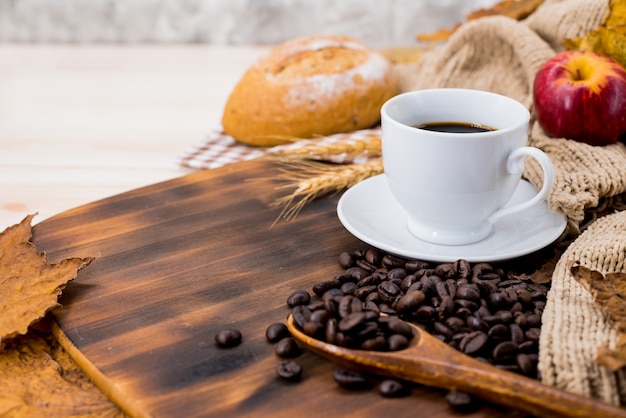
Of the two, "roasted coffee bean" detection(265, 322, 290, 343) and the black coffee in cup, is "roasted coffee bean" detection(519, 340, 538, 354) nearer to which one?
"roasted coffee bean" detection(265, 322, 290, 343)

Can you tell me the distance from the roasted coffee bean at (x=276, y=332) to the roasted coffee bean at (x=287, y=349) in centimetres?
2

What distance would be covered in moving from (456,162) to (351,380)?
1.68ft

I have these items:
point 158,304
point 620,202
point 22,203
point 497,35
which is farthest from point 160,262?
point 497,35

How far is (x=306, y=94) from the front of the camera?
7.63ft

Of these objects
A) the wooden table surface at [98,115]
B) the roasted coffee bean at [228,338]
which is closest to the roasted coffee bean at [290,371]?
the roasted coffee bean at [228,338]

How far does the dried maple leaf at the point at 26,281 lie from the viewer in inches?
51.6

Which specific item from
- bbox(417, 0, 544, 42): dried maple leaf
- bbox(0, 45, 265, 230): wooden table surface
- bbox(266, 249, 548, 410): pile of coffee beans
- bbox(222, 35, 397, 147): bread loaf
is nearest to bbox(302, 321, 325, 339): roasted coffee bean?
bbox(266, 249, 548, 410): pile of coffee beans

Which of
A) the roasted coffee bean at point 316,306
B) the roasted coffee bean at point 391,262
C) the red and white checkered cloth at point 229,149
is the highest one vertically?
the roasted coffee bean at point 316,306

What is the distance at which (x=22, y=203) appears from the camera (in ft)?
6.56

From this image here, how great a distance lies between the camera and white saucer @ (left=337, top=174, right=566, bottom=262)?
1490 millimetres

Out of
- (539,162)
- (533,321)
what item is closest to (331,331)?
(533,321)

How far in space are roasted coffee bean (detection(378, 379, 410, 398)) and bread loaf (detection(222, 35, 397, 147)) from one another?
4.13 feet

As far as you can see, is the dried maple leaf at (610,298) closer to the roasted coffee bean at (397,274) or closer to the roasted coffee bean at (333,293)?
the roasted coffee bean at (397,274)

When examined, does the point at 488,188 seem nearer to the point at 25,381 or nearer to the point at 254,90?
the point at 25,381
